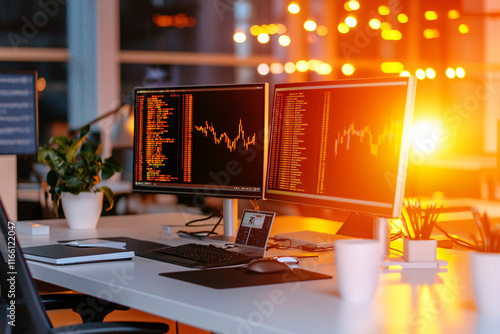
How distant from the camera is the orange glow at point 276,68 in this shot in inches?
260

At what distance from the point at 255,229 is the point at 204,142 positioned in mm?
390

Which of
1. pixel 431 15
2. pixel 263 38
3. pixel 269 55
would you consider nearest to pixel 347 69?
pixel 269 55

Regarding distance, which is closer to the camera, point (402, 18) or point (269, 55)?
point (269, 55)

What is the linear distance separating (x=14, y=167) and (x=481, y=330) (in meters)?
2.40

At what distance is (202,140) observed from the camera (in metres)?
2.20

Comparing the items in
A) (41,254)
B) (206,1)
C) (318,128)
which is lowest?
(41,254)

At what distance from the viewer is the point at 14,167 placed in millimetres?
2980

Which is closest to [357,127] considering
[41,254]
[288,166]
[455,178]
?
[288,166]

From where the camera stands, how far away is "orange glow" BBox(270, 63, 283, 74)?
660 cm

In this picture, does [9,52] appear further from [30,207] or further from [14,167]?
[14,167]

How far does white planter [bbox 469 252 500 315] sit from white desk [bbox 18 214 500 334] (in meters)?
0.03

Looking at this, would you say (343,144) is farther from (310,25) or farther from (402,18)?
(402,18)

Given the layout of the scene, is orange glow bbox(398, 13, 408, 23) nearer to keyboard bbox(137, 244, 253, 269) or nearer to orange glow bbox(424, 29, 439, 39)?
orange glow bbox(424, 29, 439, 39)

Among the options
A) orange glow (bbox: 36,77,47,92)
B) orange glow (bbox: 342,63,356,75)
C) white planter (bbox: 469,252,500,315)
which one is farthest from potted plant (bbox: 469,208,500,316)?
orange glow (bbox: 342,63,356,75)
